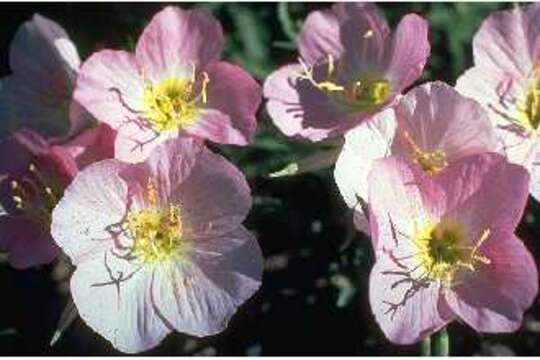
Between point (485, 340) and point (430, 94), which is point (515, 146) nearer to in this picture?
point (430, 94)

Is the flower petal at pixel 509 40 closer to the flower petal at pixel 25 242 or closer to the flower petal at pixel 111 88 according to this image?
the flower petal at pixel 111 88

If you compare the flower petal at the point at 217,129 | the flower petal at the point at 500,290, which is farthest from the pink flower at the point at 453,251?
the flower petal at the point at 217,129

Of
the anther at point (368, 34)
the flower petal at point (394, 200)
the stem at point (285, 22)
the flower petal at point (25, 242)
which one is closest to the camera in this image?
the flower petal at point (394, 200)

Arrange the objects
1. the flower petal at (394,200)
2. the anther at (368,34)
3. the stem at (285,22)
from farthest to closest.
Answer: the stem at (285,22) → the anther at (368,34) → the flower petal at (394,200)

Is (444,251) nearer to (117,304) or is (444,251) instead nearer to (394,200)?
(394,200)

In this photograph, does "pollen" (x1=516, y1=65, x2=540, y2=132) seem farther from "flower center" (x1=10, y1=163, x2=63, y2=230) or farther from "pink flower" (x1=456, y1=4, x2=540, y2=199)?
"flower center" (x1=10, y1=163, x2=63, y2=230)
